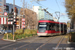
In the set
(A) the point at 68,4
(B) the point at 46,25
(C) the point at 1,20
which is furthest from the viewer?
(C) the point at 1,20

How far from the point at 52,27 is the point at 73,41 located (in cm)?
1125

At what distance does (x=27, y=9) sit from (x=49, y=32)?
28662 mm

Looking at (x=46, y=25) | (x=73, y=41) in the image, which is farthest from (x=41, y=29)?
(x=73, y=41)

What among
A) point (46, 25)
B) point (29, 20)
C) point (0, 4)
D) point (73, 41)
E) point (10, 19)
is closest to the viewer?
point (73, 41)

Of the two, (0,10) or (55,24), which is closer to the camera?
(55,24)

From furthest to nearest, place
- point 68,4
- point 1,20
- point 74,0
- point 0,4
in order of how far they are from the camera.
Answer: point 0,4 → point 1,20 → point 68,4 → point 74,0

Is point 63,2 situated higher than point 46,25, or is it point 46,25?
point 63,2

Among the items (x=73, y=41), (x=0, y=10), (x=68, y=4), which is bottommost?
(x=73, y=41)

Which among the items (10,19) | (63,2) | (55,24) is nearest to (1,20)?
(55,24)

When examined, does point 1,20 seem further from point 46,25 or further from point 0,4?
point 46,25

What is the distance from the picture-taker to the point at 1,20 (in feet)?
213

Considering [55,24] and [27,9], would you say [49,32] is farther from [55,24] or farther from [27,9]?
[27,9]

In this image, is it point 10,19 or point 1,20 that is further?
point 1,20

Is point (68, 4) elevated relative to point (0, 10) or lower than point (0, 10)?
lower
